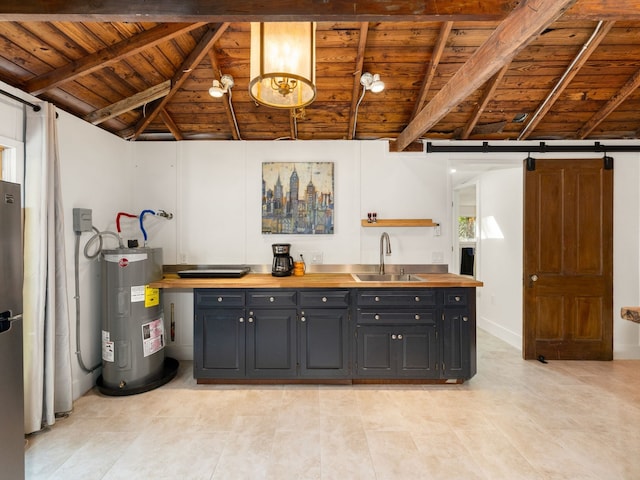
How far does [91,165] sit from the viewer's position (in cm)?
312

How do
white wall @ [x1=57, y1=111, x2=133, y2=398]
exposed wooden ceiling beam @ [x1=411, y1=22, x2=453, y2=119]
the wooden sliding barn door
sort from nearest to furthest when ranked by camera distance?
exposed wooden ceiling beam @ [x1=411, y1=22, x2=453, y2=119] < white wall @ [x1=57, y1=111, x2=133, y2=398] < the wooden sliding barn door

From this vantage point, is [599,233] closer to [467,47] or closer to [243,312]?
[467,47]

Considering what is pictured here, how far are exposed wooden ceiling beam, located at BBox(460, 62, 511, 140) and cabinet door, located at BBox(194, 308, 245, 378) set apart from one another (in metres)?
3.16

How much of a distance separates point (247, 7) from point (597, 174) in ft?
13.8

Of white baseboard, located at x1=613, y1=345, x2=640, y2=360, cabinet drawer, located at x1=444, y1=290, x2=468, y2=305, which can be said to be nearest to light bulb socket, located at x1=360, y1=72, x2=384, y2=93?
cabinet drawer, located at x1=444, y1=290, x2=468, y2=305

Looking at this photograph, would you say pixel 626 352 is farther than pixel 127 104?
Yes

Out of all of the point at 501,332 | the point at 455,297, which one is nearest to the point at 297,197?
the point at 455,297

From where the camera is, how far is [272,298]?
3.09m

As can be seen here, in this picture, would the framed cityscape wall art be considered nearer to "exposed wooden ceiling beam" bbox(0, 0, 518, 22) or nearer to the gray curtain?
the gray curtain

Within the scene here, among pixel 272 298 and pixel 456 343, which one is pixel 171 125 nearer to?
pixel 272 298

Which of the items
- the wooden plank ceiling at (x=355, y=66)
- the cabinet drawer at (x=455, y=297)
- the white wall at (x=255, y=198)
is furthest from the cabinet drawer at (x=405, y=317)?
the wooden plank ceiling at (x=355, y=66)

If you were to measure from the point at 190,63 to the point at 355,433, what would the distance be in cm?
340

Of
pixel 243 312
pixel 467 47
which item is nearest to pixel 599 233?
pixel 467 47

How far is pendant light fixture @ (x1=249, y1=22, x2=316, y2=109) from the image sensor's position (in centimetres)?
155
